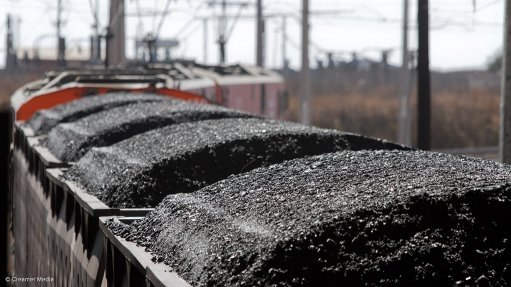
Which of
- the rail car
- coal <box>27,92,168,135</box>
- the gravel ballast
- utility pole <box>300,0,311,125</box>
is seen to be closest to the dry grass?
utility pole <box>300,0,311,125</box>

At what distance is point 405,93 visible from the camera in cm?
4162

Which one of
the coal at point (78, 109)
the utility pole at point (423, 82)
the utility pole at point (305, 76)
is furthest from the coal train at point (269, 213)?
the utility pole at point (305, 76)

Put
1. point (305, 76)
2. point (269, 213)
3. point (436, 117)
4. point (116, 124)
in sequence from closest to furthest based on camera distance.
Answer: point (269, 213) < point (116, 124) < point (305, 76) < point (436, 117)

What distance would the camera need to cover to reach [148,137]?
10344 millimetres

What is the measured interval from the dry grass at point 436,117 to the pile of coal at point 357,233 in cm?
5343

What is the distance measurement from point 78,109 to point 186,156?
6316 millimetres

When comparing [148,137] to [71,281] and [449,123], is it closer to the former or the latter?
[71,281]

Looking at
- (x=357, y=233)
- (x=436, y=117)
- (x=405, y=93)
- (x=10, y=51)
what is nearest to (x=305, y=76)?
(x=405, y=93)

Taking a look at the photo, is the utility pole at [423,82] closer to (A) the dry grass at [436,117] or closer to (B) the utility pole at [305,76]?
(B) the utility pole at [305,76]

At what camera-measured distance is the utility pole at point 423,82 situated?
881 inches

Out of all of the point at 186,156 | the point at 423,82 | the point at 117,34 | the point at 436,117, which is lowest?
the point at 436,117

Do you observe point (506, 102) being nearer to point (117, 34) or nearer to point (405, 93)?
point (117, 34)

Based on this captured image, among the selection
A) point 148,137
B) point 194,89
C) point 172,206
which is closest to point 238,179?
point 172,206

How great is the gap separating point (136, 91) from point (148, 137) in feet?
28.1
